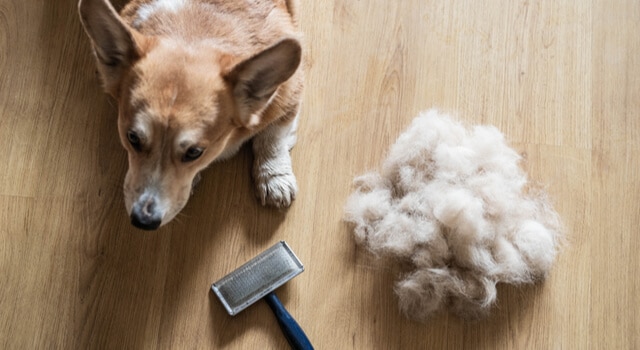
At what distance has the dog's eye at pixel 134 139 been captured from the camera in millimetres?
1480

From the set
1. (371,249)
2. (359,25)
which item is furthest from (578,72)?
(371,249)

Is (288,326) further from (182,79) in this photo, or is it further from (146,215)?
(182,79)

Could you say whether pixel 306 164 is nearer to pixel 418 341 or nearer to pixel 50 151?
pixel 418 341

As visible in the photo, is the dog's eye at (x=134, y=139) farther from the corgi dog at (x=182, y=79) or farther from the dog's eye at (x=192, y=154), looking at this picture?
the dog's eye at (x=192, y=154)

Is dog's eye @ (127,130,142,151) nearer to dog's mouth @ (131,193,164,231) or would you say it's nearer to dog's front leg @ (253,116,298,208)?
dog's mouth @ (131,193,164,231)

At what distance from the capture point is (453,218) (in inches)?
69.4

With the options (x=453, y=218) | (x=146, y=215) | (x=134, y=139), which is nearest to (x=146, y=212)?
(x=146, y=215)

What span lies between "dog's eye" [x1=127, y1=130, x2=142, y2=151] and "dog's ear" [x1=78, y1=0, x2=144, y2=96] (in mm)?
135

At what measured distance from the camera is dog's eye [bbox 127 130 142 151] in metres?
1.48

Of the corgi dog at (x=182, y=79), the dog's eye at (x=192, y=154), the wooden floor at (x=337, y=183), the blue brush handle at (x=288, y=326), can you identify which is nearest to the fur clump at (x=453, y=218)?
the wooden floor at (x=337, y=183)

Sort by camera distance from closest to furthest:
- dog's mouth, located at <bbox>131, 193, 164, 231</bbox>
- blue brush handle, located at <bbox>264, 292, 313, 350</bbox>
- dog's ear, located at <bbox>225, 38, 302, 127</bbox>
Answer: dog's ear, located at <bbox>225, 38, 302, 127</bbox> → dog's mouth, located at <bbox>131, 193, 164, 231</bbox> → blue brush handle, located at <bbox>264, 292, 313, 350</bbox>

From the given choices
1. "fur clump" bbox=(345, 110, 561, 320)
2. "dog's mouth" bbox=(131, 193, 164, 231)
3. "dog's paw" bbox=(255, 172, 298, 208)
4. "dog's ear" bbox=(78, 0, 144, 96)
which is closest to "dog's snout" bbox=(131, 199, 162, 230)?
"dog's mouth" bbox=(131, 193, 164, 231)

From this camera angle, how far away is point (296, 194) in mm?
1920

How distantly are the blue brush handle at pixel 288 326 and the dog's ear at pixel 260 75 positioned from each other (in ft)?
1.71
